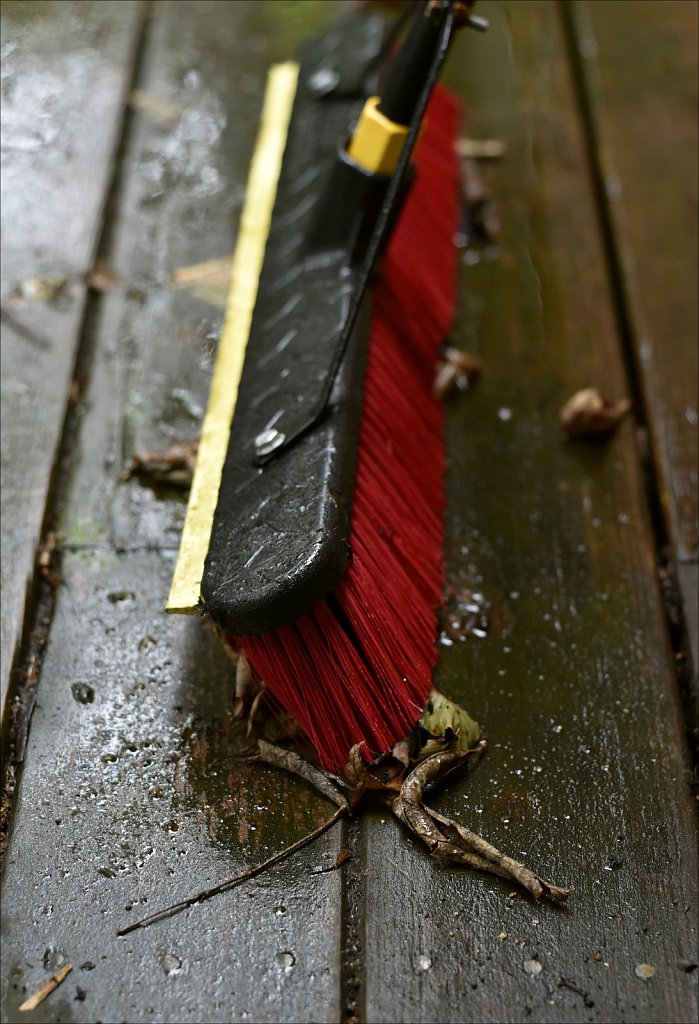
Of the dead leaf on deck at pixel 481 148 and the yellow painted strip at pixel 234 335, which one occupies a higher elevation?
the dead leaf on deck at pixel 481 148

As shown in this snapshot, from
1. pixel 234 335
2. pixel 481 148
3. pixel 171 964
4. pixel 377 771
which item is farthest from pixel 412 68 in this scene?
pixel 171 964

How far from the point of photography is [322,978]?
1086mm

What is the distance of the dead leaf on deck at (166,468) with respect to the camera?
1503 mm

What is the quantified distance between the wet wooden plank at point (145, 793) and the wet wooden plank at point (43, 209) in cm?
6

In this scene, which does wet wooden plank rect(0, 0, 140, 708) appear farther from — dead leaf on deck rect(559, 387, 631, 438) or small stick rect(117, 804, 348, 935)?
dead leaf on deck rect(559, 387, 631, 438)

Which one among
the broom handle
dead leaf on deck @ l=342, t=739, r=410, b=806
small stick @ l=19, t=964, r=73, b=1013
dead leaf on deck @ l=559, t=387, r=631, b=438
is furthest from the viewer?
dead leaf on deck @ l=559, t=387, r=631, b=438

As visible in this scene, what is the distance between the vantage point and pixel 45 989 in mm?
1071

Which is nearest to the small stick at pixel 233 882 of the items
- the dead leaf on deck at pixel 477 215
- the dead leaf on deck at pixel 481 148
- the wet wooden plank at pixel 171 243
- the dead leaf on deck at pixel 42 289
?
the wet wooden plank at pixel 171 243

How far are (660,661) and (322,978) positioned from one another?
597 mm

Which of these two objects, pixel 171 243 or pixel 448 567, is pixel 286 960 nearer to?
pixel 448 567

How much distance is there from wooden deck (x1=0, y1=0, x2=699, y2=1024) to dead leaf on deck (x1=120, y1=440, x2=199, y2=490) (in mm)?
25

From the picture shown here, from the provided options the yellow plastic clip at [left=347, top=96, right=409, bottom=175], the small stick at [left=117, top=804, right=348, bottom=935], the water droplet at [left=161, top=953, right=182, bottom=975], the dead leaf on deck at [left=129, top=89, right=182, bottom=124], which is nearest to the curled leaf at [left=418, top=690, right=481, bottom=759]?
the small stick at [left=117, top=804, right=348, bottom=935]

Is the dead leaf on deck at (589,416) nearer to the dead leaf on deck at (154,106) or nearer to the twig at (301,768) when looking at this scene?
the twig at (301,768)

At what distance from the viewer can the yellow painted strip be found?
1.24 metres
